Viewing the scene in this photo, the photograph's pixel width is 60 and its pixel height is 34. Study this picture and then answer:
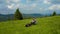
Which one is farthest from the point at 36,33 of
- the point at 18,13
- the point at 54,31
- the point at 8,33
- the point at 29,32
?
the point at 18,13

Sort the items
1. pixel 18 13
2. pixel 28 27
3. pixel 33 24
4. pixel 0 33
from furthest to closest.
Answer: pixel 18 13, pixel 33 24, pixel 28 27, pixel 0 33

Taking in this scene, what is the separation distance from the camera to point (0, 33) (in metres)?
14.2

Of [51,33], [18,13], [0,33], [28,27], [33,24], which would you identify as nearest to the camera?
[51,33]

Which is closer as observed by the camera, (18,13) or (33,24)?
(33,24)

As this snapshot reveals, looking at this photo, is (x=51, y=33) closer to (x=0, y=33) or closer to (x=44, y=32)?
(x=44, y=32)

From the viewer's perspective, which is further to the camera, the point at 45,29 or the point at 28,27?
the point at 28,27

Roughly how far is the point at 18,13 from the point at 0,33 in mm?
18277

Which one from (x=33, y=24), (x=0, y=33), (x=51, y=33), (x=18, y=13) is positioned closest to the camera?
(x=51, y=33)

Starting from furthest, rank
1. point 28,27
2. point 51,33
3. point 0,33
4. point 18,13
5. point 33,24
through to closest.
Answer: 1. point 18,13
2. point 33,24
3. point 28,27
4. point 0,33
5. point 51,33

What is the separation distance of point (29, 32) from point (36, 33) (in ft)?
2.21

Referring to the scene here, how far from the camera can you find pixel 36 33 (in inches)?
529

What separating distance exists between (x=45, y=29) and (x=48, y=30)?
0.41 meters

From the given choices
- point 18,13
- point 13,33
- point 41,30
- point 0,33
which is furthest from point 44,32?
point 18,13

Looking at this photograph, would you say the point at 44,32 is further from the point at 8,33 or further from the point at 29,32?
the point at 8,33
